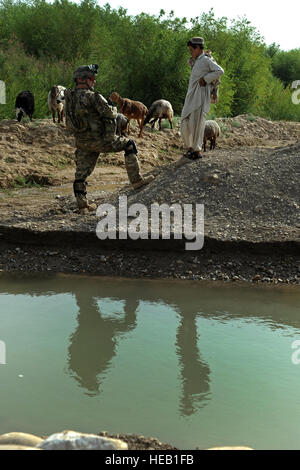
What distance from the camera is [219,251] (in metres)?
6.56

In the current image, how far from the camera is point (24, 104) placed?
43.5ft

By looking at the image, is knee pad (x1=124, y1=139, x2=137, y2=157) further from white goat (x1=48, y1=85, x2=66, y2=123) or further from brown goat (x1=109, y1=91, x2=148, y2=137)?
white goat (x1=48, y1=85, x2=66, y2=123)

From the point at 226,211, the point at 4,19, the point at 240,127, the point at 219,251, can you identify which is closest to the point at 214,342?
the point at 219,251

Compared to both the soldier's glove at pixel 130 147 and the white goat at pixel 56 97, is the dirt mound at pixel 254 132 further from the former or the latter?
the soldier's glove at pixel 130 147

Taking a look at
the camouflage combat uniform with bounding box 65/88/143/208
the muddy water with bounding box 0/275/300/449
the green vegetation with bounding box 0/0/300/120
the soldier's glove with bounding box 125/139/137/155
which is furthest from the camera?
the green vegetation with bounding box 0/0/300/120

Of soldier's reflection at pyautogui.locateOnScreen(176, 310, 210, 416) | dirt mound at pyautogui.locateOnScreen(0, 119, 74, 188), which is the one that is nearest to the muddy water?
soldier's reflection at pyautogui.locateOnScreen(176, 310, 210, 416)

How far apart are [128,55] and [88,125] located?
12.5 m

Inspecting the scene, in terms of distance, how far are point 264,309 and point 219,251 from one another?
1133 mm

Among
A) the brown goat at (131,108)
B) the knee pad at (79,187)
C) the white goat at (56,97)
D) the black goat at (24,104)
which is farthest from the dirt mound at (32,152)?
the knee pad at (79,187)

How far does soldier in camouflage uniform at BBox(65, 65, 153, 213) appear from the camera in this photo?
7.08 meters

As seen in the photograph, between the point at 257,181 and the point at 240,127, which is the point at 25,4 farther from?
the point at 257,181

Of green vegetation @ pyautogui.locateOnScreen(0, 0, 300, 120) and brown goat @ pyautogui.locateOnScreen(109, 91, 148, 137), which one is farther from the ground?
green vegetation @ pyautogui.locateOnScreen(0, 0, 300, 120)

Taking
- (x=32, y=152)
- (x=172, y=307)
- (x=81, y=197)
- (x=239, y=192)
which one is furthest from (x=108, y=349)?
(x=32, y=152)

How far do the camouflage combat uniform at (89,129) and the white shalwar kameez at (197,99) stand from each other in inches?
33.7
